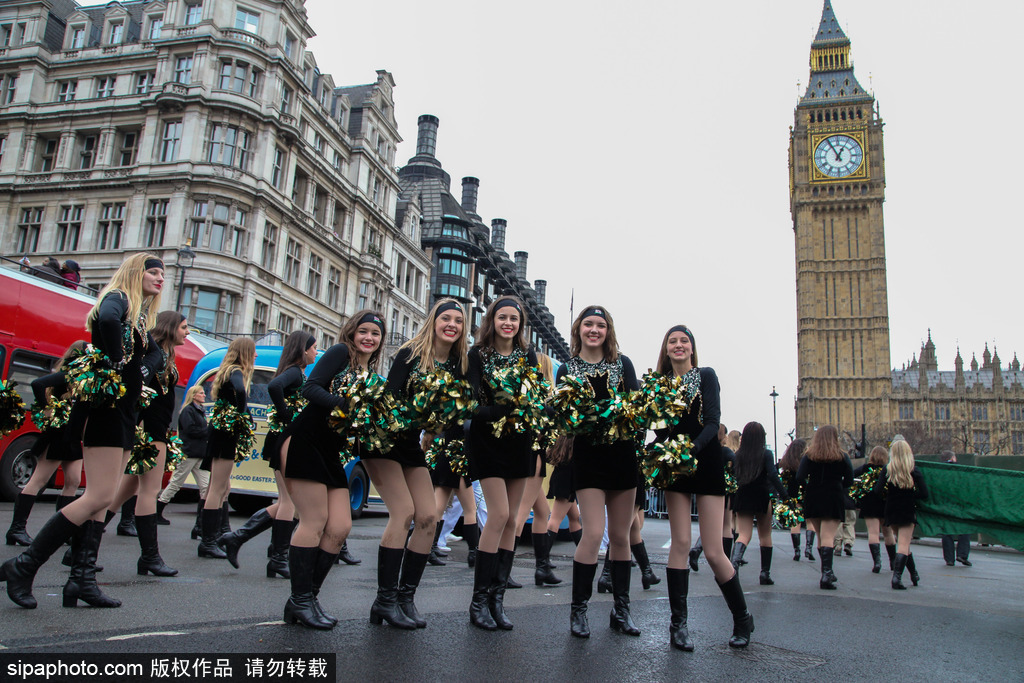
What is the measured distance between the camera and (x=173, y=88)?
106ft

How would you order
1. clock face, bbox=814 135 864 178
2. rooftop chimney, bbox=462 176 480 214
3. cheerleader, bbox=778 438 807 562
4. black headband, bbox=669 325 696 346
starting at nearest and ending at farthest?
black headband, bbox=669 325 696 346, cheerleader, bbox=778 438 807 562, rooftop chimney, bbox=462 176 480 214, clock face, bbox=814 135 864 178

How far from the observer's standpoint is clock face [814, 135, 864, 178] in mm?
108456

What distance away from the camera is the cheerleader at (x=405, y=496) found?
4438 mm

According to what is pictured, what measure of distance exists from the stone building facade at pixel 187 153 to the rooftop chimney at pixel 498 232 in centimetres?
3355

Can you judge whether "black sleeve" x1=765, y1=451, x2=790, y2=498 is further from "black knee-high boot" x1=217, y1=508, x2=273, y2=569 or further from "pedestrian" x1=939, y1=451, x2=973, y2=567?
"pedestrian" x1=939, y1=451, x2=973, y2=567

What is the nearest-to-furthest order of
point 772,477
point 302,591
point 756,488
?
point 302,591
point 756,488
point 772,477

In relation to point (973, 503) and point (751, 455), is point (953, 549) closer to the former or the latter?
point (973, 503)

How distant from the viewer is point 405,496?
4.48 metres

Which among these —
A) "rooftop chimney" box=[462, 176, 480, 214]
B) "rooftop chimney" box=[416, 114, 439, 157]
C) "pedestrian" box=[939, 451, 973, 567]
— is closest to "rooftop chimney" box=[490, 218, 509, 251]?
"rooftop chimney" box=[462, 176, 480, 214]

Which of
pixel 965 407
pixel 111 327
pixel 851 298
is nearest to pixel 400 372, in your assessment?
pixel 111 327

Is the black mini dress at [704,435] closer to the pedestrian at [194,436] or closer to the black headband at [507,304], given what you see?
the black headband at [507,304]

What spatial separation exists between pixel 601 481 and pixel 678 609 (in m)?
0.94

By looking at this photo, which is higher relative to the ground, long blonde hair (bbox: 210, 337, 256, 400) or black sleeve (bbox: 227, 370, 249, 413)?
Answer: long blonde hair (bbox: 210, 337, 256, 400)

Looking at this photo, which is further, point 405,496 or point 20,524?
point 20,524
